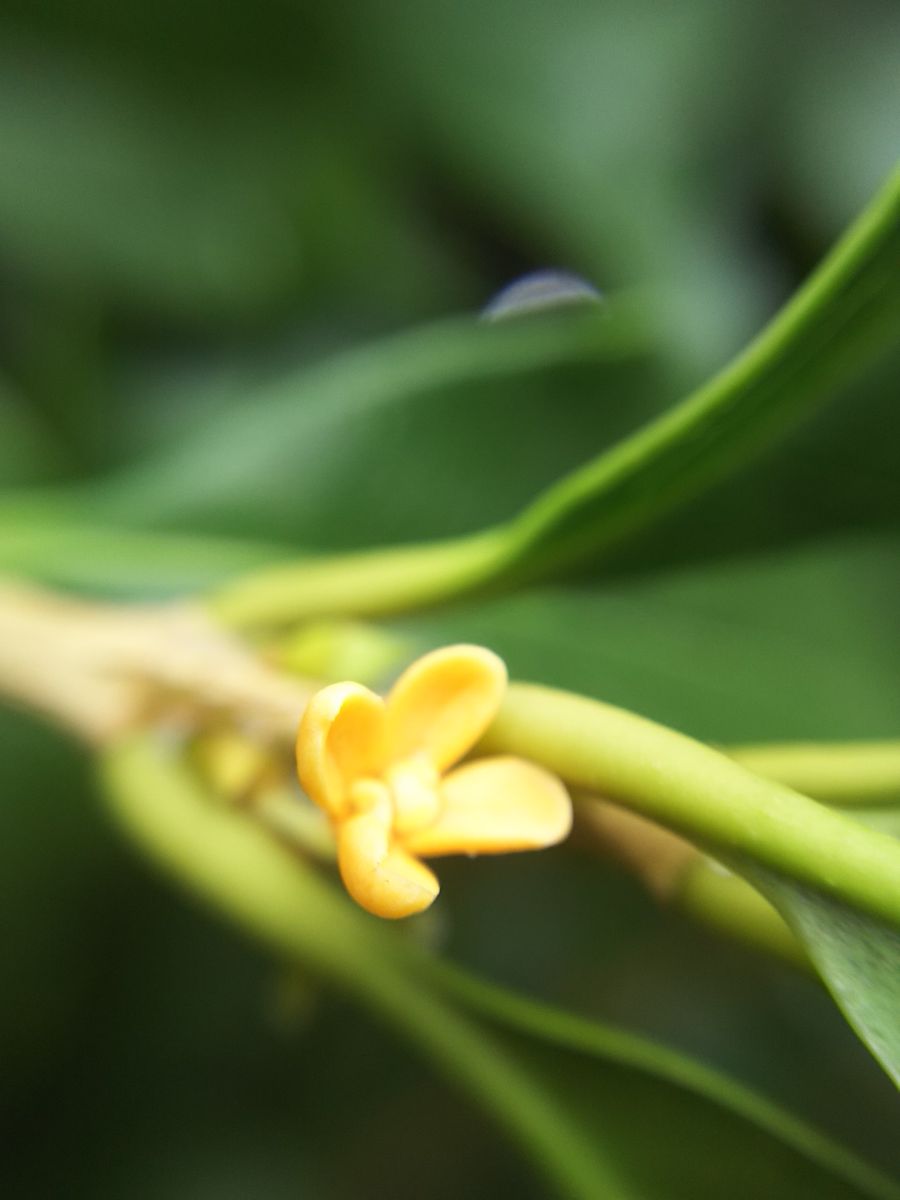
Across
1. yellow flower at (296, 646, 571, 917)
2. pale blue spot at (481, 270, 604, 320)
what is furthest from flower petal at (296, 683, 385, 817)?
pale blue spot at (481, 270, 604, 320)

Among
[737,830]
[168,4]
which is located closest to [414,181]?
[168,4]

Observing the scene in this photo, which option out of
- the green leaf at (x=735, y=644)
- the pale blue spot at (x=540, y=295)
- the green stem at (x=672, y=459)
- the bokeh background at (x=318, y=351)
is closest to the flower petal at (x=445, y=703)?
the green stem at (x=672, y=459)

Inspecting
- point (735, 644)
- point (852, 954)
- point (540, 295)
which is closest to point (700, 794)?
point (852, 954)

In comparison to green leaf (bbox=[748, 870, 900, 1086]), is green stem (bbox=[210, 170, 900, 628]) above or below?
above

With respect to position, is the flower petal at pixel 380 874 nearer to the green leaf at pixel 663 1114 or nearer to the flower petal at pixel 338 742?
the flower petal at pixel 338 742

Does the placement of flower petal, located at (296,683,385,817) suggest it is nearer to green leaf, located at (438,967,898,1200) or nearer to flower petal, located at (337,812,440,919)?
flower petal, located at (337,812,440,919)

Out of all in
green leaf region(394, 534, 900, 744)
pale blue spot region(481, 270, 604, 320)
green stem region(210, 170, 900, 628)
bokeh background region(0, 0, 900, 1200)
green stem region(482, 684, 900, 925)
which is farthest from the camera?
pale blue spot region(481, 270, 604, 320)
